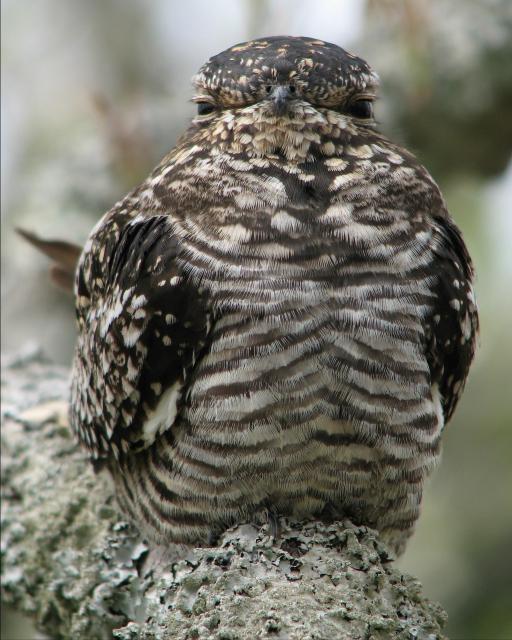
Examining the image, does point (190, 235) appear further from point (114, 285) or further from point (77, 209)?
point (77, 209)

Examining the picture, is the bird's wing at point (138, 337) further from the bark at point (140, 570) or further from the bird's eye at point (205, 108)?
the bird's eye at point (205, 108)

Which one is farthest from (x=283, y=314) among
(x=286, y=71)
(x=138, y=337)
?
(x=286, y=71)

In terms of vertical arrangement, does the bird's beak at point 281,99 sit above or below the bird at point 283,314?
above

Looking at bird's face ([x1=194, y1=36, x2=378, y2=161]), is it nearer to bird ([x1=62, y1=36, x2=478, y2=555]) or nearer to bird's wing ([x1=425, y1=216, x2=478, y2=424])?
bird ([x1=62, y1=36, x2=478, y2=555])

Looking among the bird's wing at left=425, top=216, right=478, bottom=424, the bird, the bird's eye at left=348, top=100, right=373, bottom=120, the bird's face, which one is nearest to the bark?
the bird

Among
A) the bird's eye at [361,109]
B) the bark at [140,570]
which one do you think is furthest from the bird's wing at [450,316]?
the bark at [140,570]
